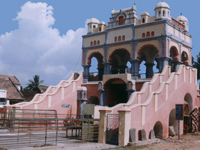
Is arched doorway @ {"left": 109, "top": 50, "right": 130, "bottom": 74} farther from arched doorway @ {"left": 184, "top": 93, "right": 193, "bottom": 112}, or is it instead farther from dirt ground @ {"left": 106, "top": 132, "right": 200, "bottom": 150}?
dirt ground @ {"left": 106, "top": 132, "right": 200, "bottom": 150}

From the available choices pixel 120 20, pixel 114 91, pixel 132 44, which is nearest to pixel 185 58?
pixel 132 44

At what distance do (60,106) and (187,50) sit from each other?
46.6 feet

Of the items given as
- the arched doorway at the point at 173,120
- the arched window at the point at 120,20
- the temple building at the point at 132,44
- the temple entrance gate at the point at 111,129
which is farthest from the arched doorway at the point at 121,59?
the temple entrance gate at the point at 111,129

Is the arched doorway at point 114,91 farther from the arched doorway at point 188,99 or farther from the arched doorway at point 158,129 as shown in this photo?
the arched doorway at point 158,129

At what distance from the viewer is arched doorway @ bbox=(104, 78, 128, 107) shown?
83.3ft

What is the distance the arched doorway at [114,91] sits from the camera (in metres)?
25.4

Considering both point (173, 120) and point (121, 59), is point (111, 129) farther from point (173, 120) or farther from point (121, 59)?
point (121, 59)

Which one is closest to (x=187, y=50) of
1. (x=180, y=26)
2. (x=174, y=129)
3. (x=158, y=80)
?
(x=180, y=26)

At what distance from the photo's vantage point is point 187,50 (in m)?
27.7

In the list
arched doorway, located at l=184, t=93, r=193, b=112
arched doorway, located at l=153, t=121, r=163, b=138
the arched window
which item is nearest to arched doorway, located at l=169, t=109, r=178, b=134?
arched doorway, located at l=153, t=121, r=163, b=138

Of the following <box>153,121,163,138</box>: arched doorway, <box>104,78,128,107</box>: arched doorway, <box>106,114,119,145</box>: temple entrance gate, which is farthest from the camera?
<box>104,78,128,107</box>: arched doorway

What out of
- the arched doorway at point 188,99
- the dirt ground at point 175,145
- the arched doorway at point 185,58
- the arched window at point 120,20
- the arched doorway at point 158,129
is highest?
the arched window at point 120,20

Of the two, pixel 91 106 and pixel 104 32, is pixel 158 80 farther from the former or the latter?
pixel 104 32

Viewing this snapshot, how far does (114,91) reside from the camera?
87.6 feet
